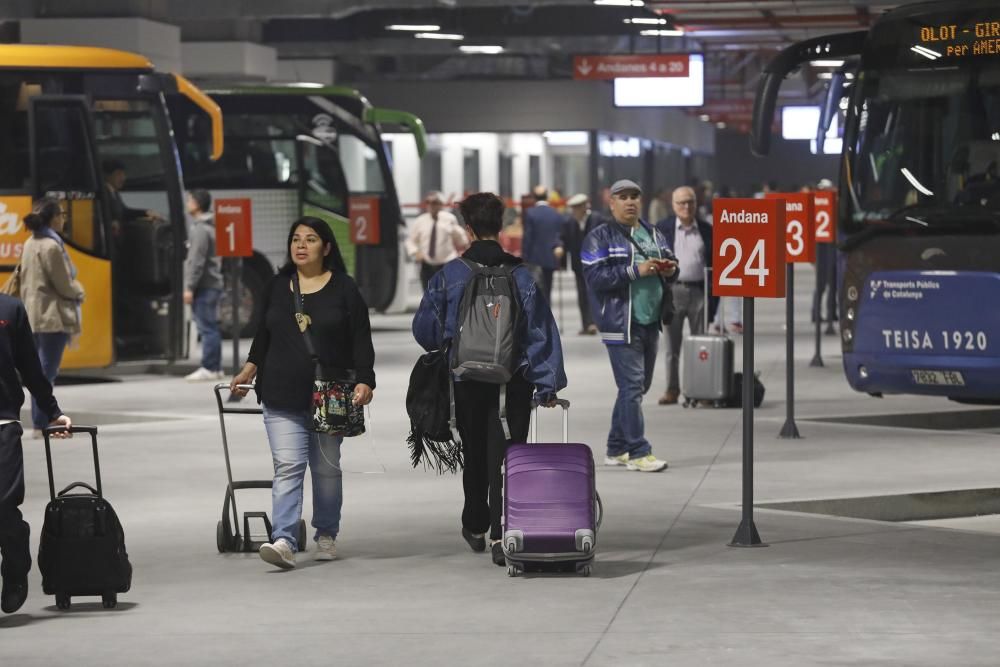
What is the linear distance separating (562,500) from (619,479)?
3.32 metres

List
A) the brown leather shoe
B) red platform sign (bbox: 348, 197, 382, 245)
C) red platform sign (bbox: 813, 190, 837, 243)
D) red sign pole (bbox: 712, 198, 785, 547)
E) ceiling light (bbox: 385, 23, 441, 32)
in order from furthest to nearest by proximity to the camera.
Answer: ceiling light (bbox: 385, 23, 441, 32) < red platform sign (bbox: 348, 197, 382, 245) < red platform sign (bbox: 813, 190, 837, 243) < the brown leather shoe < red sign pole (bbox: 712, 198, 785, 547)

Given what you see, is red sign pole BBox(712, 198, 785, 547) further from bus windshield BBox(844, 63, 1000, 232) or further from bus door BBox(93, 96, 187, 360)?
bus door BBox(93, 96, 187, 360)

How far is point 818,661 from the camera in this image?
22.9ft

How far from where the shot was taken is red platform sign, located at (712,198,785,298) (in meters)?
9.77

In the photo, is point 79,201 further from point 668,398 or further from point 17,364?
point 17,364

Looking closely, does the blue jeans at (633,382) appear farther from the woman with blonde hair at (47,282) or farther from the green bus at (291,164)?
the green bus at (291,164)

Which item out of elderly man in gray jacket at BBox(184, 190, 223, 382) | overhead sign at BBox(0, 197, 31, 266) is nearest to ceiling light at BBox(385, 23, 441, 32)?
elderly man in gray jacket at BBox(184, 190, 223, 382)

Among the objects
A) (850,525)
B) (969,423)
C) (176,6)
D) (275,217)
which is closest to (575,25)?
(176,6)

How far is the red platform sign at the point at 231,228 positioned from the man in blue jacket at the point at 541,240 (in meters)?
7.68

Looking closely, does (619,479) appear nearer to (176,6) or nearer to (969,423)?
(969,423)


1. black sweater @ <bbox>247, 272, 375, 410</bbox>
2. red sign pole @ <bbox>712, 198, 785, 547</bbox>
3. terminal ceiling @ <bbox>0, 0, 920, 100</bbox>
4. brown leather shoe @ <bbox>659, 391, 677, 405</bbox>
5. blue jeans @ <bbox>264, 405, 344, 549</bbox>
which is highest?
terminal ceiling @ <bbox>0, 0, 920, 100</bbox>

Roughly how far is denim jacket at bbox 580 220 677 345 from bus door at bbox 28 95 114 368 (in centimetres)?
813

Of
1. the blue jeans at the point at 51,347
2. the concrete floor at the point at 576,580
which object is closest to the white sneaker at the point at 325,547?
the concrete floor at the point at 576,580

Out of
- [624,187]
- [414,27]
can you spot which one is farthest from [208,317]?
[414,27]
